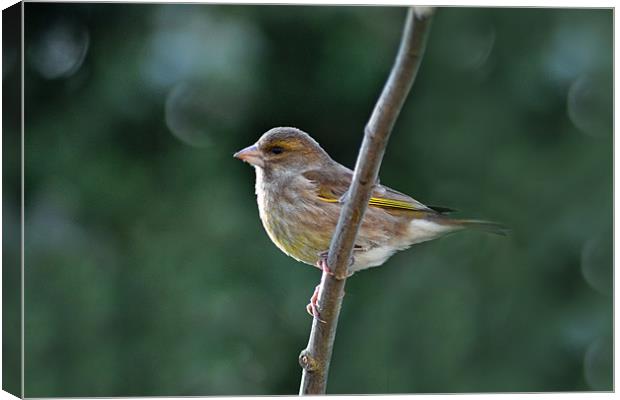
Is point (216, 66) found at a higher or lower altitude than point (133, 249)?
higher

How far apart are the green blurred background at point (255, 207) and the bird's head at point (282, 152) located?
89 cm

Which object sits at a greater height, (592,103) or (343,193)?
(592,103)

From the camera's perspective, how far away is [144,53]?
554 cm

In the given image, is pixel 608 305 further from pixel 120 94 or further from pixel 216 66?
pixel 120 94

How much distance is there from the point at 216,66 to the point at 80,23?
690mm

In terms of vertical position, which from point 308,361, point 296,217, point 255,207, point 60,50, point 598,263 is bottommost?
point 308,361

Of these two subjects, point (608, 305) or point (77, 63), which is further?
point (77, 63)

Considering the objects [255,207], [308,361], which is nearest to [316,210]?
[308,361]

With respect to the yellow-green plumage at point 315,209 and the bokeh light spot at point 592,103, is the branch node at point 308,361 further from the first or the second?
the bokeh light spot at point 592,103

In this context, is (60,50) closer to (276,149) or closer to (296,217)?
(276,149)

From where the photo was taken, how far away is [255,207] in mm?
5980

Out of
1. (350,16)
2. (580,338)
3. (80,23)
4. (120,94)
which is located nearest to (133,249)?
(120,94)

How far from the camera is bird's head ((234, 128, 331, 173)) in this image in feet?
14.5

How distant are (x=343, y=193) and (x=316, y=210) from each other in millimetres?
158
